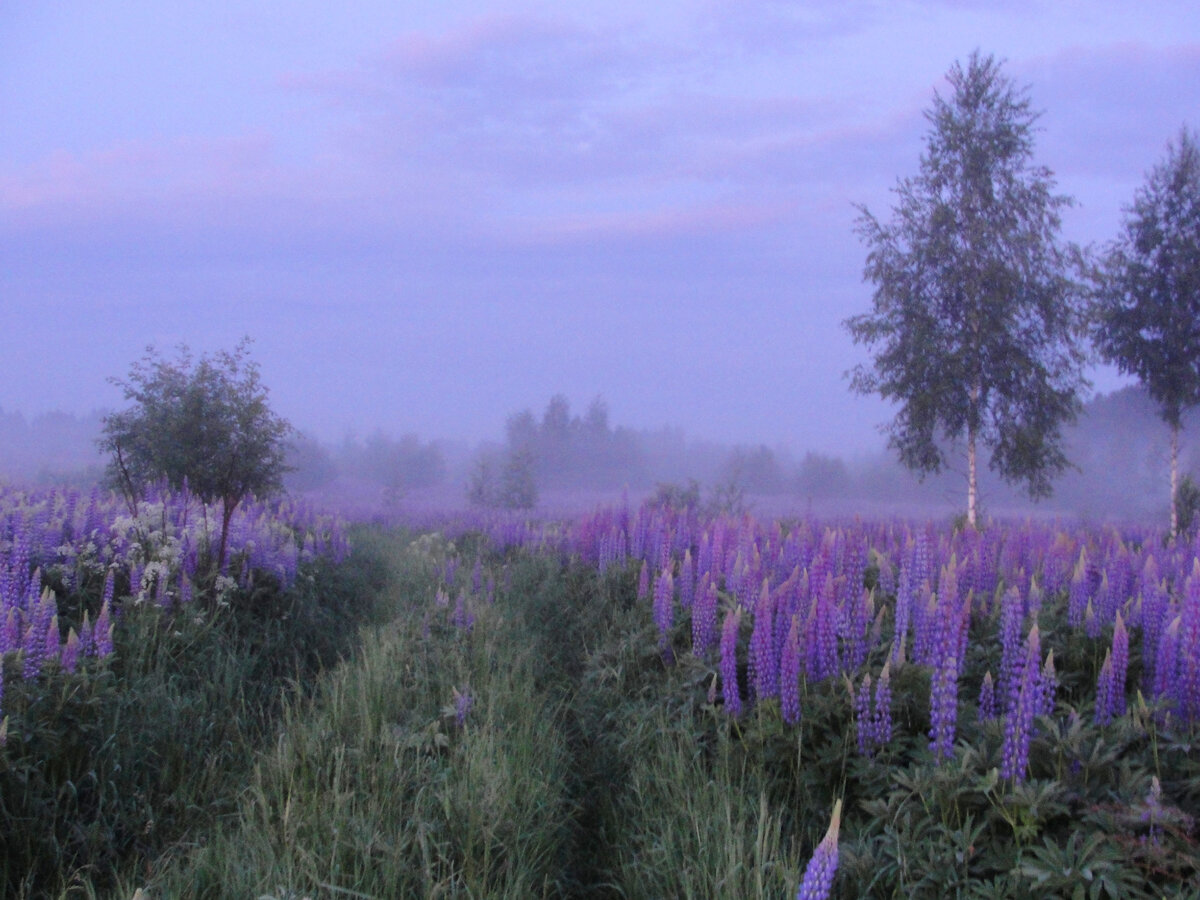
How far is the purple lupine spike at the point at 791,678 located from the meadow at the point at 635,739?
0.01 metres

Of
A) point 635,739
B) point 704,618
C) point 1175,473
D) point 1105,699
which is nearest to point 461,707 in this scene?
point 635,739

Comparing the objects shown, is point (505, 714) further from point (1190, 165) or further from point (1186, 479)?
point (1190, 165)

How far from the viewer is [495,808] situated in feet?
14.4

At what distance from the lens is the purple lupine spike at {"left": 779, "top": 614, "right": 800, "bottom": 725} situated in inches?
174

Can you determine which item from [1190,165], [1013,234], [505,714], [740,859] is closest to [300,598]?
[505,714]

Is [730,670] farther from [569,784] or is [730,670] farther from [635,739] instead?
[569,784]

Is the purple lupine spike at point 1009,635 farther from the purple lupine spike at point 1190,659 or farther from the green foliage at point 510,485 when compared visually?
the green foliage at point 510,485

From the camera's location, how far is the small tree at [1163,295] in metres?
22.5

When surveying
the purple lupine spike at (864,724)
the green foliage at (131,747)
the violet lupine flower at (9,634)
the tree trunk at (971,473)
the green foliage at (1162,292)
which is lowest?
the green foliage at (131,747)

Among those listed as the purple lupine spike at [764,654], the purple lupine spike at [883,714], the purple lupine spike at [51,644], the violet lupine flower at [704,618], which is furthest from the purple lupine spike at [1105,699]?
the purple lupine spike at [51,644]

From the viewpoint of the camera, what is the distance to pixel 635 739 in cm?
558

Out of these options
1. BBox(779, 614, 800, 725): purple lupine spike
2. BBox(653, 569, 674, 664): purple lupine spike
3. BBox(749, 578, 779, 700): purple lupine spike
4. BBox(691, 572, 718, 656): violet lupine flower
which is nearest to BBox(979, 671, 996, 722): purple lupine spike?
BBox(779, 614, 800, 725): purple lupine spike

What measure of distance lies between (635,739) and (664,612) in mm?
1191

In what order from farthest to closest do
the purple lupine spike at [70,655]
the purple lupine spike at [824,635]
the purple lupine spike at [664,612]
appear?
the purple lupine spike at [664,612] → the purple lupine spike at [70,655] → the purple lupine spike at [824,635]
